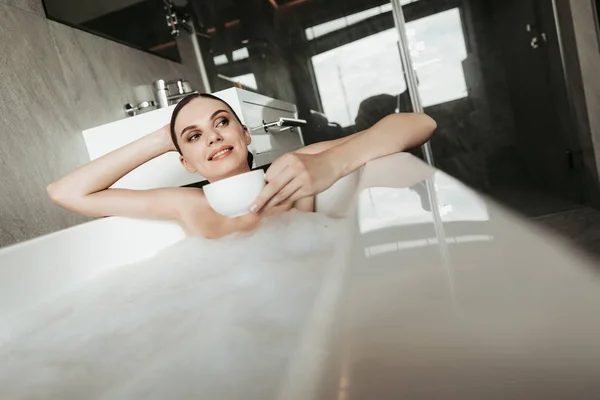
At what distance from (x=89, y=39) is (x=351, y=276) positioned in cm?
189

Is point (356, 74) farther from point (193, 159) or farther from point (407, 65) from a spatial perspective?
point (193, 159)

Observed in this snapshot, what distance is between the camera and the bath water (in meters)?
0.46

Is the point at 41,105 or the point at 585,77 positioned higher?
the point at 41,105

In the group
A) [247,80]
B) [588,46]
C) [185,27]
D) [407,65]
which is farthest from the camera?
[247,80]

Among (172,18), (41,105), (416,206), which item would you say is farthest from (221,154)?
(172,18)

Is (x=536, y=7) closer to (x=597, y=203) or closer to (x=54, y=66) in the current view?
(x=597, y=203)

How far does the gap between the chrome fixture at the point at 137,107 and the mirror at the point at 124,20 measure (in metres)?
0.28

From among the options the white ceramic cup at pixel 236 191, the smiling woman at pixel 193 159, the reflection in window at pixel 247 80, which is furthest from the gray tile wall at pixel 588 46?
the white ceramic cup at pixel 236 191

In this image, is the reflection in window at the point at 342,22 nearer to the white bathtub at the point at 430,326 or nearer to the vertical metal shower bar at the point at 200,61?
the vertical metal shower bar at the point at 200,61

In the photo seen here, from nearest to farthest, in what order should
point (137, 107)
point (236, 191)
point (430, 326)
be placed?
point (430, 326), point (236, 191), point (137, 107)

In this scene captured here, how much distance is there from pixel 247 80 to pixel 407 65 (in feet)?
3.27

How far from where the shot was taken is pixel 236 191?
121 centimetres

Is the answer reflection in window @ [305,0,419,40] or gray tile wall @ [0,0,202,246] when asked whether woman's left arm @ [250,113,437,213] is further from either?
reflection in window @ [305,0,419,40]

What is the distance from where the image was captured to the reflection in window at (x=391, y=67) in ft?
9.80
